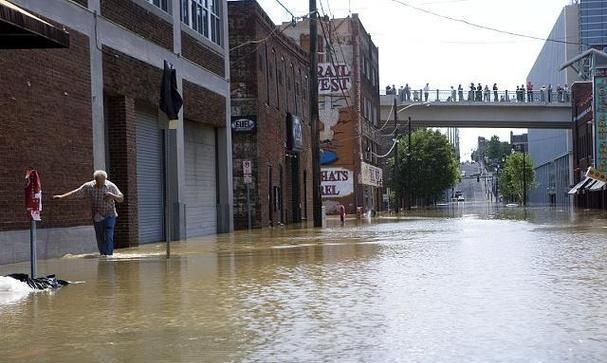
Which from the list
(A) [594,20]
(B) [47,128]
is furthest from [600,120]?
(A) [594,20]

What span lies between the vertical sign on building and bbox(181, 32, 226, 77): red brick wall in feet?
117

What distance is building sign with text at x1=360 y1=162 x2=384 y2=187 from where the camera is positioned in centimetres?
6256

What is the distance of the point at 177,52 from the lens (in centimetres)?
2250

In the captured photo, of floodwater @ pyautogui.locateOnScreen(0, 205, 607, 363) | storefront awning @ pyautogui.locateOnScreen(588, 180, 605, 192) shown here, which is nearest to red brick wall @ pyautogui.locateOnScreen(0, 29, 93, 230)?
floodwater @ pyautogui.locateOnScreen(0, 205, 607, 363)

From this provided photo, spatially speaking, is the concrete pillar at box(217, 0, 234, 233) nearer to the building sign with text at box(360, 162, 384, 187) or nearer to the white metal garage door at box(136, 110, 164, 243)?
the white metal garage door at box(136, 110, 164, 243)

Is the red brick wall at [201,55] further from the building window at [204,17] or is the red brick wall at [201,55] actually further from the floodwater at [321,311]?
the floodwater at [321,311]

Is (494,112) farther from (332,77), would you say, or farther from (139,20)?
(139,20)

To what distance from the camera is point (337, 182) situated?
190 ft

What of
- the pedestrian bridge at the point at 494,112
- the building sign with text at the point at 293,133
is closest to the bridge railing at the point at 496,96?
the pedestrian bridge at the point at 494,112

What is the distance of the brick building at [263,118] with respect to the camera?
1220 inches

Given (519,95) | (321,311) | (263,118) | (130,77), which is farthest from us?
(519,95)

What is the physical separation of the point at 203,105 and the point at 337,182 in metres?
33.2

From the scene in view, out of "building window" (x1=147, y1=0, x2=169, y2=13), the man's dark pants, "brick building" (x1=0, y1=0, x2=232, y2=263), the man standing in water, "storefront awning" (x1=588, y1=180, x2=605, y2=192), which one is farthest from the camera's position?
"storefront awning" (x1=588, y1=180, x2=605, y2=192)

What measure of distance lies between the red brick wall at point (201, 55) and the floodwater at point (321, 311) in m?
11.2
